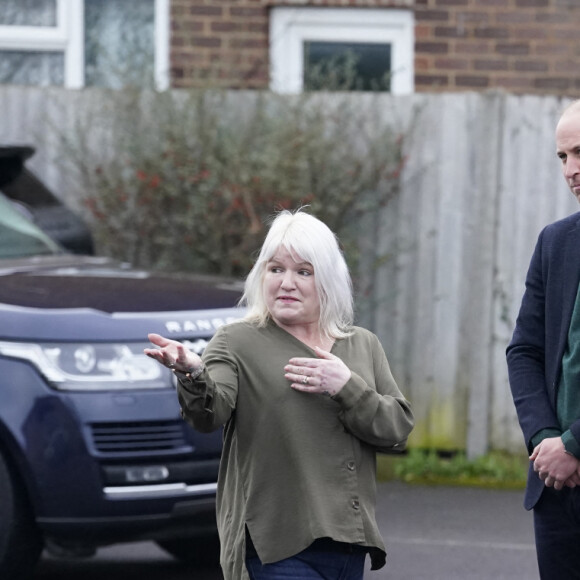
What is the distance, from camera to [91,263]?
6.10 m

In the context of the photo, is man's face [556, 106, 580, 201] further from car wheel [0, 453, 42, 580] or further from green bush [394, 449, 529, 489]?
green bush [394, 449, 529, 489]

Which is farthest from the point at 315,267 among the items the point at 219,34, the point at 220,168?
the point at 219,34

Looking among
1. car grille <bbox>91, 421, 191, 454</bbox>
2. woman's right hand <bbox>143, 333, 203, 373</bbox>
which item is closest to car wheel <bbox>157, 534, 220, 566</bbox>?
car grille <bbox>91, 421, 191, 454</bbox>

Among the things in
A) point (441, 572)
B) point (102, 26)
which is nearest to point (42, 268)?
point (441, 572)

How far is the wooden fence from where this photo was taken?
8383 millimetres

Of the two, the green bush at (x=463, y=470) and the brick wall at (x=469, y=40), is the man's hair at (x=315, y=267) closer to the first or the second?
the green bush at (x=463, y=470)

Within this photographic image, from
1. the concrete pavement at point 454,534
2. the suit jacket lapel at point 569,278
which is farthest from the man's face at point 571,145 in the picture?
the concrete pavement at point 454,534

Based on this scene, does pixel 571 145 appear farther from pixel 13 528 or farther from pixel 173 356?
pixel 13 528

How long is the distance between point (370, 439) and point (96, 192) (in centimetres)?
A: 555

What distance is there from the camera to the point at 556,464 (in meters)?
3.04

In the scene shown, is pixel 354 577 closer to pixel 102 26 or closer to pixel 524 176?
pixel 524 176

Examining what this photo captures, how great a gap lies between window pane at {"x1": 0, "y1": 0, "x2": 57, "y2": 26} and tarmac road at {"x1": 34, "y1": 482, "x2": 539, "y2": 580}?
4.73m

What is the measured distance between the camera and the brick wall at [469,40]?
9.89 m

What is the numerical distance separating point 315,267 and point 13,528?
7.13ft
